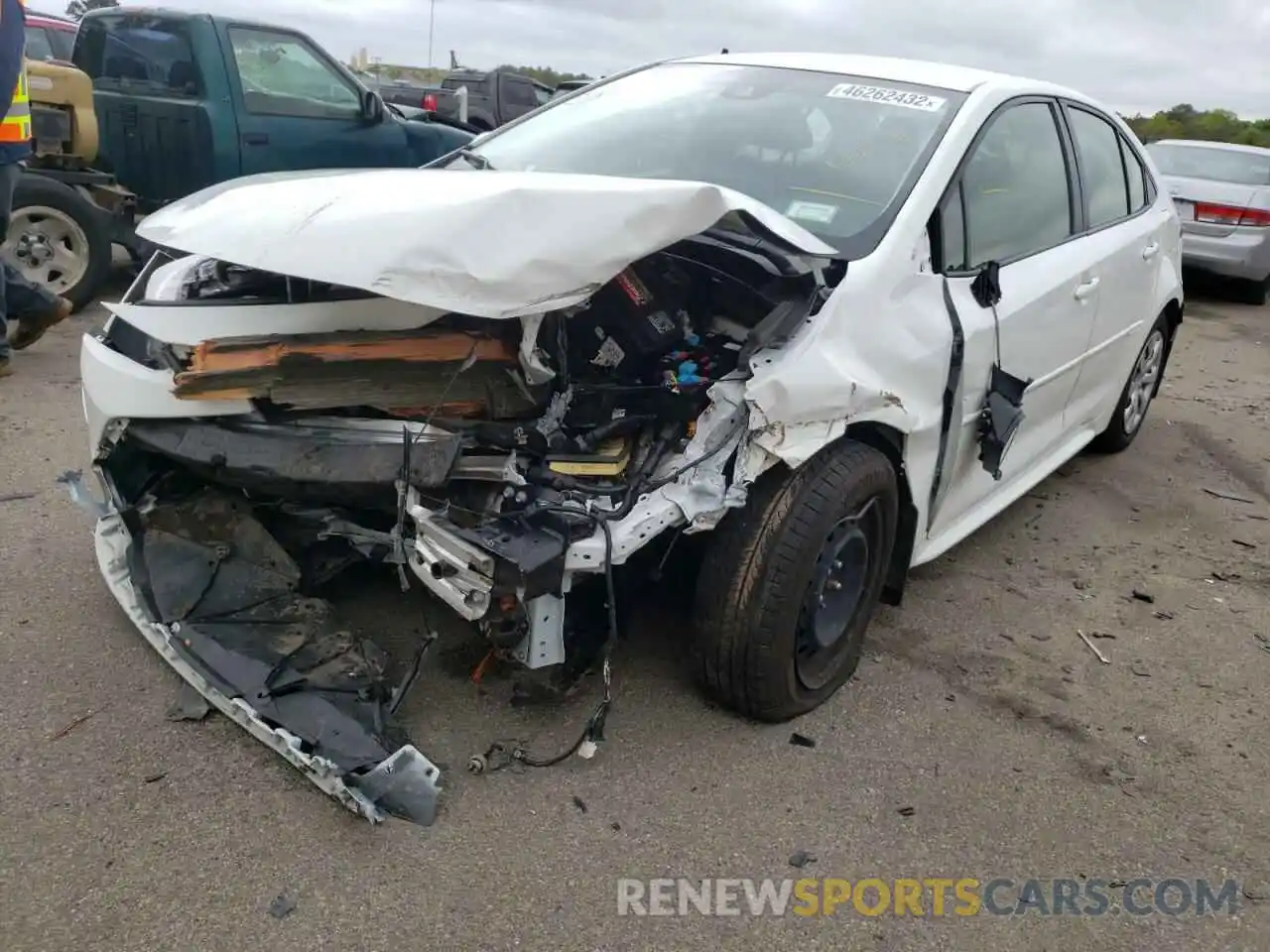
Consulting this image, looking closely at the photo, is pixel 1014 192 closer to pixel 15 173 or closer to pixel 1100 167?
pixel 1100 167

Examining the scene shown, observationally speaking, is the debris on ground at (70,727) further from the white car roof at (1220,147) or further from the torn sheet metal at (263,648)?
the white car roof at (1220,147)

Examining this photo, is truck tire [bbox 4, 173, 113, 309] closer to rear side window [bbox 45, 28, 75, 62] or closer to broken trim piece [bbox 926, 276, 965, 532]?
rear side window [bbox 45, 28, 75, 62]

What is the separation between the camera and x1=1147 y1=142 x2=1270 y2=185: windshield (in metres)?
10.3

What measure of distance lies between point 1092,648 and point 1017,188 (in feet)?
5.06

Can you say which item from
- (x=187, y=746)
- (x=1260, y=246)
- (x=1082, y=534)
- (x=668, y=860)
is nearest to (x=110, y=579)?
(x=187, y=746)

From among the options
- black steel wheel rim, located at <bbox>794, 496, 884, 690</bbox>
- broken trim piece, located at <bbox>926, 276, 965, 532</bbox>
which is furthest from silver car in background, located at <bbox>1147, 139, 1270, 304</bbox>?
black steel wheel rim, located at <bbox>794, 496, 884, 690</bbox>

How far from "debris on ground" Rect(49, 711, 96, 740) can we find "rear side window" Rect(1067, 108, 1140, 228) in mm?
3726

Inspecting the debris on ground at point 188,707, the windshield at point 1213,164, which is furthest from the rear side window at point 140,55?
the windshield at point 1213,164

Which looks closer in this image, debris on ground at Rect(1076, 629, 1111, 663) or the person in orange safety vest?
debris on ground at Rect(1076, 629, 1111, 663)

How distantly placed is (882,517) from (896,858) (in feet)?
3.09

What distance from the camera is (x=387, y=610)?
321 cm

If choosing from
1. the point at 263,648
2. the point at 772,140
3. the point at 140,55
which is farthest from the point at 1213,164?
the point at 263,648

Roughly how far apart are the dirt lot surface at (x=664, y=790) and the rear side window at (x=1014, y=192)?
1213mm

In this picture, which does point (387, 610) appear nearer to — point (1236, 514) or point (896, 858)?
point (896, 858)
